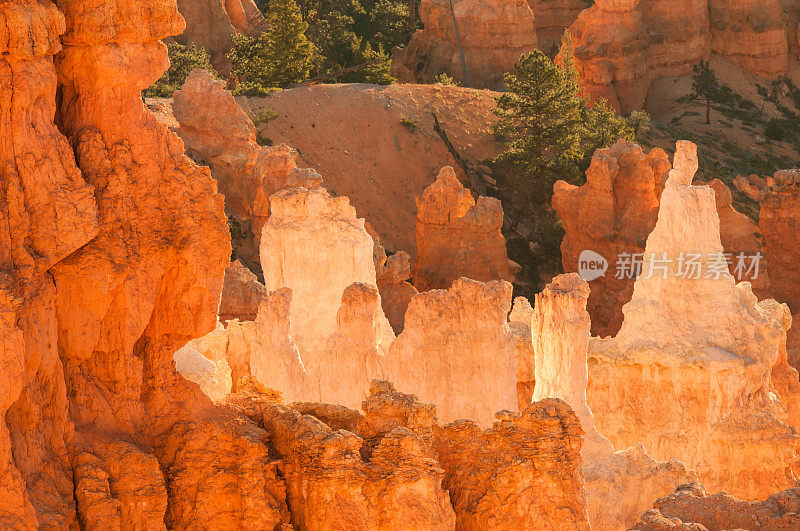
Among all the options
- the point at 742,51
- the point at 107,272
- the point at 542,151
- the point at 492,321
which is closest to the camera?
the point at 107,272

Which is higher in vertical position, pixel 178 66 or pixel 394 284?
pixel 178 66

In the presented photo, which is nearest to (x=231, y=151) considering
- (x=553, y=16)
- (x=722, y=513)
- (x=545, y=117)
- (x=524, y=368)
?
(x=545, y=117)

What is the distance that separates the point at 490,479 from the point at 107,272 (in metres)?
3.18

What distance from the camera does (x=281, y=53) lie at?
43.9 meters

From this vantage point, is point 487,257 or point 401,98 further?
point 401,98

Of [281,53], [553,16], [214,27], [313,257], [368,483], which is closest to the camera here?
[368,483]

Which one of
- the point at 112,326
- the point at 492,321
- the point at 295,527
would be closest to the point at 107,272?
the point at 112,326

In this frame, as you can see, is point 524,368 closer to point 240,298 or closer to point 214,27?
point 240,298

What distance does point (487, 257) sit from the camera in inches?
1257

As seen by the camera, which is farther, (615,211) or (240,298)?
(615,211)

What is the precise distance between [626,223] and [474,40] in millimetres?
21081

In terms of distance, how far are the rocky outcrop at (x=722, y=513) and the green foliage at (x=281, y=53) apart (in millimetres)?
31592

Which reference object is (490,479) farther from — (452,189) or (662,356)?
(452,189)

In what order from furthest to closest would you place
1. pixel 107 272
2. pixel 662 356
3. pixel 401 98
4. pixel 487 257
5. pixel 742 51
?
1. pixel 742 51
2. pixel 401 98
3. pixel 487 257
4. pixel 662 356
5. pixel 107 272
